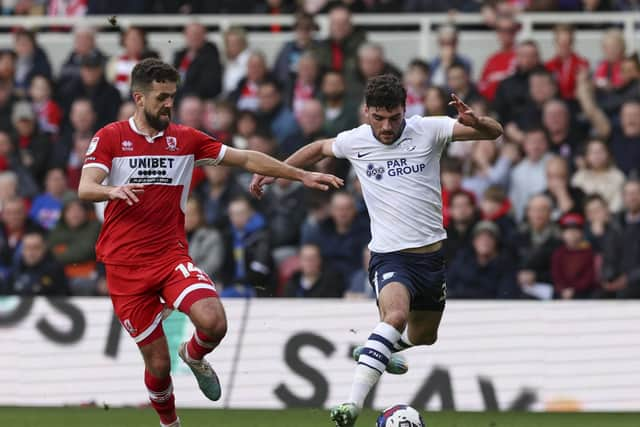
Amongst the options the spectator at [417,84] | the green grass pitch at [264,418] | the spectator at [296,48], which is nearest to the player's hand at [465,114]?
the green grass pitch at [264,418]

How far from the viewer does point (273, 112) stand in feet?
64.4

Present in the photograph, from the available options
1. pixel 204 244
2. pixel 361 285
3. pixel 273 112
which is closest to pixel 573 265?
pixel 361 285

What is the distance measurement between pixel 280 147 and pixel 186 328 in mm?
3896

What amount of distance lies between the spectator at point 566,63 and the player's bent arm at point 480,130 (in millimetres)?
7004

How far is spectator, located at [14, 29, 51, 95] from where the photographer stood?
21172mm

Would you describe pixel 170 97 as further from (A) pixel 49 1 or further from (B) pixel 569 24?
(A) pixel 49 1

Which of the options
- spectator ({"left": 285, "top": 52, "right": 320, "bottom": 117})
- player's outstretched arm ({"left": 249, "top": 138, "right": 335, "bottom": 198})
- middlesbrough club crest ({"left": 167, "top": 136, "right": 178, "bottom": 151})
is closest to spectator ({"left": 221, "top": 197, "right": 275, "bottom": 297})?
spectator ({"left": 285, "top": 52, "right": 320, "bottom": 117})

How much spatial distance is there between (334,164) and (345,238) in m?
1.08

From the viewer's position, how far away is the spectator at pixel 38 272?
18.1 m

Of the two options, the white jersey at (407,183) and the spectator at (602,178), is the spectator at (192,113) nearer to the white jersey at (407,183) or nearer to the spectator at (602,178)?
the spectator at (602,178)

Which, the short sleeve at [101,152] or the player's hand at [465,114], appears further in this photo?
the player's hand at [465,114]

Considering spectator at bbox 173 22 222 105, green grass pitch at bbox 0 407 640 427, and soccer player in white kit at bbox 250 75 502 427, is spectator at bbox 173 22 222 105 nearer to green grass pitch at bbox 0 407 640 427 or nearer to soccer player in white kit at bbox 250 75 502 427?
green grass pitch at bbox 0 407 640 427

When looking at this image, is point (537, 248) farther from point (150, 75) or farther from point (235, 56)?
point (150, 75)

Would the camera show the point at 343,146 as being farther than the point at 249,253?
No
